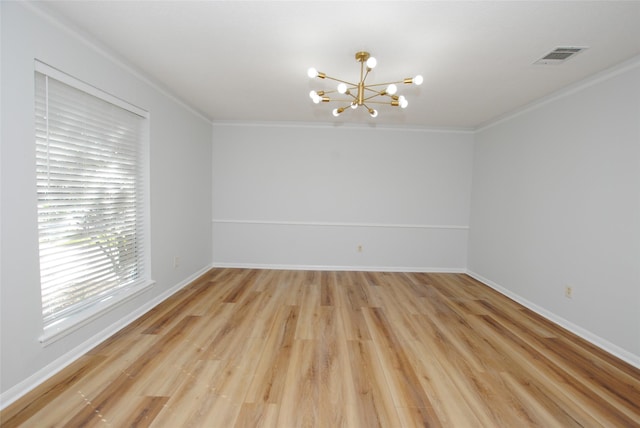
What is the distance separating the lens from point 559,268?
2984mm

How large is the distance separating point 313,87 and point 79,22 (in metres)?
2.01

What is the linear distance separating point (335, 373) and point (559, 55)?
10.5 feet

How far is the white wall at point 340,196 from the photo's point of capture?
4734mm

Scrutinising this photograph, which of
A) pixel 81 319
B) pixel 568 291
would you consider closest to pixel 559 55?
pixel 568 291

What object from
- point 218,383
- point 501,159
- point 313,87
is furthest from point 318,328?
point 501,159

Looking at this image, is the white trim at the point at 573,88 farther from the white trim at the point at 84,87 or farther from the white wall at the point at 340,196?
the white trim at the point at 84,87

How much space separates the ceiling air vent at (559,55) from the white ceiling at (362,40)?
0.19 ft

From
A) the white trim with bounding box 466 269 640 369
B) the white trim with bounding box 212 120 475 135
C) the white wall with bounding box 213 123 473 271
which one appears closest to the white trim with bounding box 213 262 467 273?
the white wall with bounding box 213 123 473 271

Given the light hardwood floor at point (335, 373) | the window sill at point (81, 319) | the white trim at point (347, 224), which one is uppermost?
the white trim at point (347, 224)

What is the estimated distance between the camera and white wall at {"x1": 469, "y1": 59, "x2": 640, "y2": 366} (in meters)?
2.34

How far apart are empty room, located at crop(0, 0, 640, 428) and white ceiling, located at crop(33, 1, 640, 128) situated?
0.07 ft

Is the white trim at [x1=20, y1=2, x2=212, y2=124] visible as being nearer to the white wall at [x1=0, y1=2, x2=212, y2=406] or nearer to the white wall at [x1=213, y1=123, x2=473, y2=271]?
the white wall at [x1=0, y1=2, x2=212, y2=406]

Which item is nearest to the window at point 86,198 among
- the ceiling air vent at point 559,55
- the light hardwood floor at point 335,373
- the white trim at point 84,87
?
the white trim at point 84,87

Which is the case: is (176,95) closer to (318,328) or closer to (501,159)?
(318,328)
